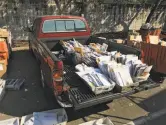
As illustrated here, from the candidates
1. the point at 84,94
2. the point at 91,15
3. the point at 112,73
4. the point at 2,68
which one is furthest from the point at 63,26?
the point at 91,15

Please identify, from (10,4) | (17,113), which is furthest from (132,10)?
(17,113)

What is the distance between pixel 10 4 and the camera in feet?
33.6

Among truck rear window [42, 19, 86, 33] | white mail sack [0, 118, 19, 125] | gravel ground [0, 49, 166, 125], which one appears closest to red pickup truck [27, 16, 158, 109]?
truck rear window [42, 19, 86, 33]

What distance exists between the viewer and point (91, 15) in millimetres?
12250

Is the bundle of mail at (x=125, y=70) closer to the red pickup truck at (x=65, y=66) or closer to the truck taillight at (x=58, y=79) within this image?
the red pickup truck at (x=65, y=66)

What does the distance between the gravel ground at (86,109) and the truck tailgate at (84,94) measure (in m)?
0.68

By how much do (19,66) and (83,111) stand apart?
12.7 feet

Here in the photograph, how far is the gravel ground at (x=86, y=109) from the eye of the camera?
159 inches

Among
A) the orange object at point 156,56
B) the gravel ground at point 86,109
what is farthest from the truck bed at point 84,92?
the orange object at point 156,56

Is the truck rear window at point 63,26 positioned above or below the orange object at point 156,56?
above

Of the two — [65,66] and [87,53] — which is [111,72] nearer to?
[87,53]

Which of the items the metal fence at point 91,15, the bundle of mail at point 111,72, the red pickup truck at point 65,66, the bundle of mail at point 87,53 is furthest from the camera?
the metal fence at point 91,15

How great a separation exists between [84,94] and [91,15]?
31.2 ft

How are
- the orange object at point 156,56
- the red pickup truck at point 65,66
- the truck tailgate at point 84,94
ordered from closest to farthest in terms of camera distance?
the truck tailgate at point 84,94, the red pickup truck at point 65,66, the orange object at point 156,56
